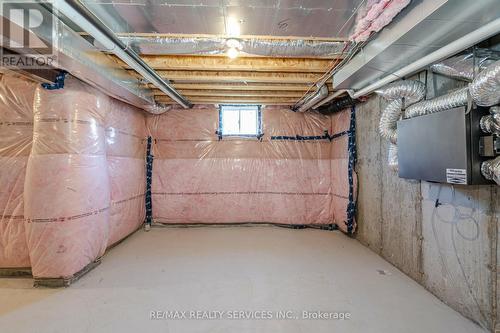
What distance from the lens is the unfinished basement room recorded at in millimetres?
1388

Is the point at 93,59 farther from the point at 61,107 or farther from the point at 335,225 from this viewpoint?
the point at 335,225

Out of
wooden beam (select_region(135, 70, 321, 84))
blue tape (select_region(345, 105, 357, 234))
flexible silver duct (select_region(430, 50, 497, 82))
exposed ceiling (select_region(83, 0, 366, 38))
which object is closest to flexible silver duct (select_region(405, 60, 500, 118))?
flexible silver duct (select_region(430, 50, 497, 82))

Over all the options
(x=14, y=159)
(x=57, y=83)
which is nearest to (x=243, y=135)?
(x=57, y=83)

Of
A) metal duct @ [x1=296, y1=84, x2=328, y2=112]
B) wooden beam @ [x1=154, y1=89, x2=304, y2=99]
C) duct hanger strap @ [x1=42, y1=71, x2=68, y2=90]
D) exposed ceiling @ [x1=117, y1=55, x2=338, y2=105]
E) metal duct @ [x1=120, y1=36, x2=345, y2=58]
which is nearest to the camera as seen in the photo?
metal duct @ [x1=120, y1=36, x2=345, y2=58]

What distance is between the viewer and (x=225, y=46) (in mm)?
1759

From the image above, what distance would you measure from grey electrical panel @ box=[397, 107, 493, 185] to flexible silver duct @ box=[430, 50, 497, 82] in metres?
0.26

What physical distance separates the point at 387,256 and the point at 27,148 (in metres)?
3.86

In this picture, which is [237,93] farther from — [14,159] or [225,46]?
[14,159]

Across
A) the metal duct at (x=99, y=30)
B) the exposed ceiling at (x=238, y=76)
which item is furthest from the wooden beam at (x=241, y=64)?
the metal duct at (x=99, y=30)

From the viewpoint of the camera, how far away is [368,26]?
1.43m

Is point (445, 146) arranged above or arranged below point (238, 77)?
below

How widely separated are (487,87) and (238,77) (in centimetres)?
199

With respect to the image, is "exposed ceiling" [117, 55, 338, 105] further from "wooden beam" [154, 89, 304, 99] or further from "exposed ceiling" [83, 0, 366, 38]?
"exposed ceiling" [83, 0, 366, 38]

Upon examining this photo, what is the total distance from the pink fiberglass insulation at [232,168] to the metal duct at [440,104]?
199 cm
